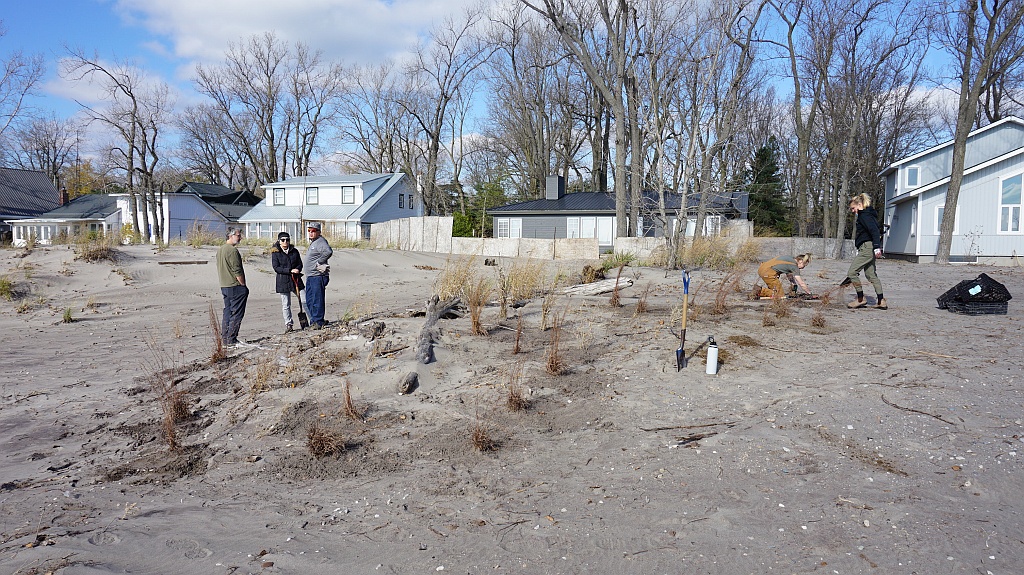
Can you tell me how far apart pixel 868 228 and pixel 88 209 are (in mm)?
58534

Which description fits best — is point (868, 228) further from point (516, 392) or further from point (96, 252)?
point (96, 252)

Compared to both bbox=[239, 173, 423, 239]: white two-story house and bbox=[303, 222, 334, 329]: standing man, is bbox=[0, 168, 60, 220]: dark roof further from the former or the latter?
bbox=[303, 222, 334, 329]: standing man

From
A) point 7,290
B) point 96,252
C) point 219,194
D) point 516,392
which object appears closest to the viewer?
point 516,392

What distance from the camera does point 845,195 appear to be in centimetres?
3359

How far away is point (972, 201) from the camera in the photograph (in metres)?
26.2

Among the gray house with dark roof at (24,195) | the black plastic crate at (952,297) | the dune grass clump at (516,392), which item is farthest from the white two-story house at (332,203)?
the dune grass clump at (516,392)

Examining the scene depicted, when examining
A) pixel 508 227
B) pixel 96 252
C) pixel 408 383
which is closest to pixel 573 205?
pixel 508 227

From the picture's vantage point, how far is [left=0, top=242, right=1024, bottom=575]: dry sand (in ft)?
11.5

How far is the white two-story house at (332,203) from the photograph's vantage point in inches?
1804

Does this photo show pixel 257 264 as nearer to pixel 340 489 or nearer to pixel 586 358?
pixel 586 358

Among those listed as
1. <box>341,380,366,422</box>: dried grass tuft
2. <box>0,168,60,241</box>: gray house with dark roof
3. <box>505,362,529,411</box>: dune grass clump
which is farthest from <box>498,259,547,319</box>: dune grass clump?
<box>0,168,60,241</box>: gray house with dark roof

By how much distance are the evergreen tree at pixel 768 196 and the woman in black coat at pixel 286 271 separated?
3957 centimetres

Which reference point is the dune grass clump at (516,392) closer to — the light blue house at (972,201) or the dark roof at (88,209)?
the light blue house at (972,201)

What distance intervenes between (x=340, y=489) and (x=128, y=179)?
152 ft
